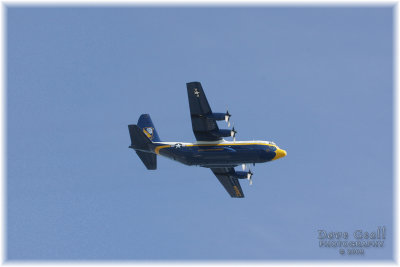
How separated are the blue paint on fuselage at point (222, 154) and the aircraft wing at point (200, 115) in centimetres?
97

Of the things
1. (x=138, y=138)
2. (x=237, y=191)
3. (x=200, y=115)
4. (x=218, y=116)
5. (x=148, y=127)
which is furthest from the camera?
(x=237, y=191)

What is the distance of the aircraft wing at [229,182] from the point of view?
5872cm

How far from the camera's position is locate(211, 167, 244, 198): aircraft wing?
5872cm

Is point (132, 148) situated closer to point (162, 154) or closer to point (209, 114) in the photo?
point (162, 154)

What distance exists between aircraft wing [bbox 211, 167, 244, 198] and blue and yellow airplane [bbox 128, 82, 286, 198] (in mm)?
6153

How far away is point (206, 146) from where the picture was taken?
51.3 metres

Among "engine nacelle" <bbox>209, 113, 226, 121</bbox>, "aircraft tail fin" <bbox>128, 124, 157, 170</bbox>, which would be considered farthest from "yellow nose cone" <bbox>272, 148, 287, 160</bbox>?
"aircraft tail fin" <bbox>128, 124, 157, 170</bbox>

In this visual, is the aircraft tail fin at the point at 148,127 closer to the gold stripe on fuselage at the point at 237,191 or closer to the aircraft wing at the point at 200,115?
the aircraft wing at the point at 200,115

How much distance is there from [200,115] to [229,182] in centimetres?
1086

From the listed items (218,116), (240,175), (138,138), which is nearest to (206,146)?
(218,116)

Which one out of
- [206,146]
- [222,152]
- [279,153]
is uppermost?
[206,146]

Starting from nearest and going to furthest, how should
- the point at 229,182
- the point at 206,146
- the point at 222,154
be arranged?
the point at 222,154
the point at 206,146
the point at 229,182

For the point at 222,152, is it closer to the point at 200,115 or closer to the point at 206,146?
the point at 206,146

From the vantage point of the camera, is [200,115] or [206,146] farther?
[206,146]
